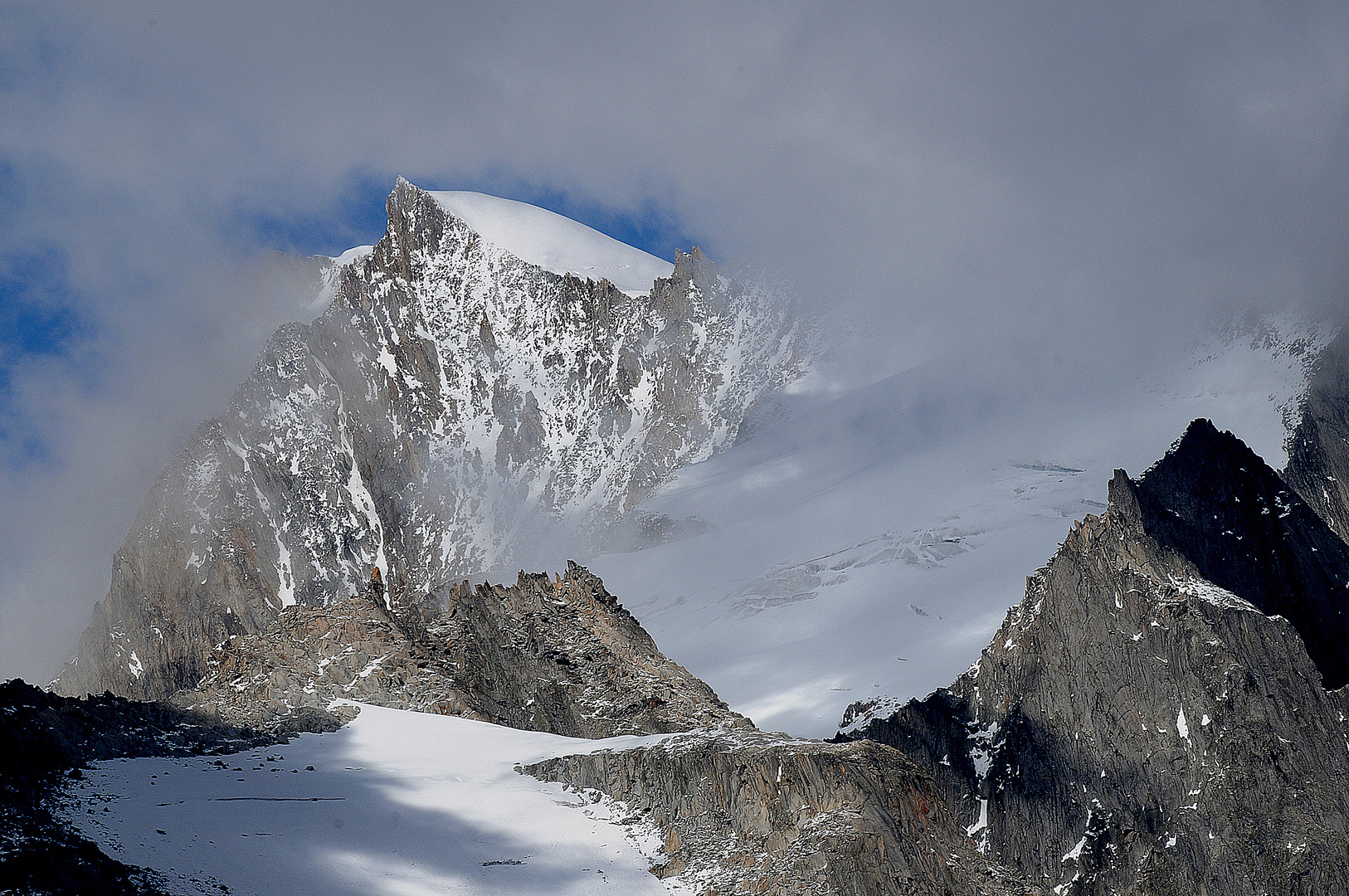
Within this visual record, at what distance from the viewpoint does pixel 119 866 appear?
73.6 ft

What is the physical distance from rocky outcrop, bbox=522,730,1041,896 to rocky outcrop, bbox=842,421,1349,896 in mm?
90925

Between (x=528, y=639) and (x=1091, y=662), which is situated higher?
(x=1091, y=662)

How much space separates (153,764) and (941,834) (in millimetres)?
21385

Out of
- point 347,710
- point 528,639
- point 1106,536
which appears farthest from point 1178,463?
point 347,710

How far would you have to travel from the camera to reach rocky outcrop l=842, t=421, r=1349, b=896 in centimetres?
10762

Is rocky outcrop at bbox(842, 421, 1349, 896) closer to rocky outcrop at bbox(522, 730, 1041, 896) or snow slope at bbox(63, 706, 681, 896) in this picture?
rocky outcrop at bbox(522, 730, 1041, 896)

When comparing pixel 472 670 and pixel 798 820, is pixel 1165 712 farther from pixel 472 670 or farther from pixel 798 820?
pixel 798 820

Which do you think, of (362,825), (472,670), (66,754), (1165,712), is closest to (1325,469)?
(1165,712)

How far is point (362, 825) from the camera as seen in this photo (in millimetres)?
29062

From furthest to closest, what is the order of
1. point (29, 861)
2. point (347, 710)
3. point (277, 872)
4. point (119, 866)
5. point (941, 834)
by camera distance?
point (347, 710) < point (941, 834) < point (277, 872) < point (119, 866) < point (29, 861)

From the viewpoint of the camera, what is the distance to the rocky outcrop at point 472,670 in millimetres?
44250

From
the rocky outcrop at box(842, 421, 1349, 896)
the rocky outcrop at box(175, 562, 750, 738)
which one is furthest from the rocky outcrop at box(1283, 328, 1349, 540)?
the rocky outcrop at box(175, 562, 750, 738)

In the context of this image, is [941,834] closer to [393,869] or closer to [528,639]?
[393,869]

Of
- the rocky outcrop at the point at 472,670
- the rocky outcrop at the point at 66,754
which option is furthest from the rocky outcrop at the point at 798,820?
the rocky outcrop at the point at 472,670
